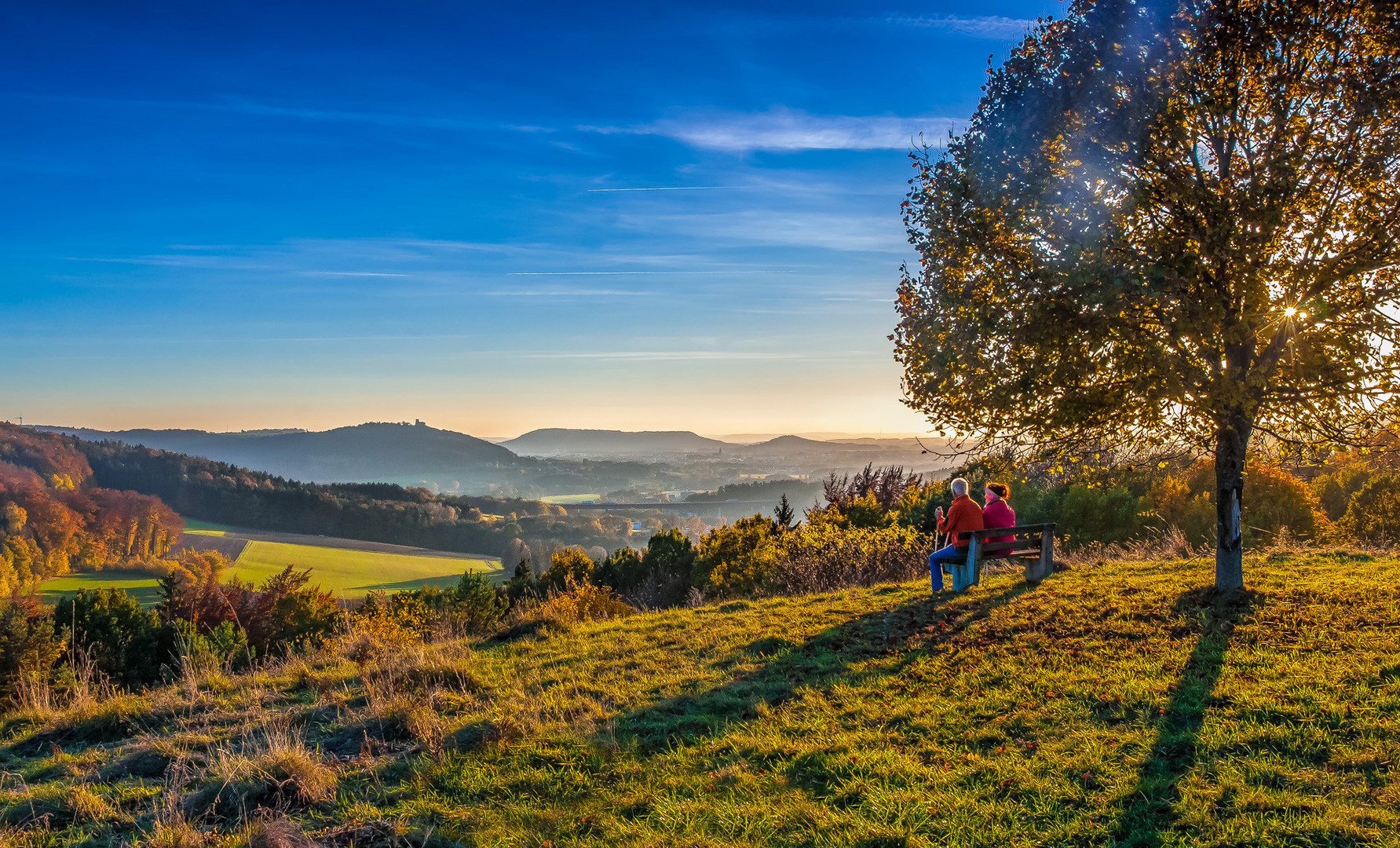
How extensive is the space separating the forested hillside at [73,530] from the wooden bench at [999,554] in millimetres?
102625

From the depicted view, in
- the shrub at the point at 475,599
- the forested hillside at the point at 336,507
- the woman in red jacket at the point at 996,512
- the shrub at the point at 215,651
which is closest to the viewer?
the shrub at the point at 215,651

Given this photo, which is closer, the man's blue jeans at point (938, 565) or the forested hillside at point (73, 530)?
the man's blue jeans at point (938, 565)

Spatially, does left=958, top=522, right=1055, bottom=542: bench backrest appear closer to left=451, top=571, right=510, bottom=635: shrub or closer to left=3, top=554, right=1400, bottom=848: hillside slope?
left=3, top=554, right=1400, bottom=848: hillside slope

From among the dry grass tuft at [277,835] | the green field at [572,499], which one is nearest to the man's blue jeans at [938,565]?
the dry grass tuft at [277,835]

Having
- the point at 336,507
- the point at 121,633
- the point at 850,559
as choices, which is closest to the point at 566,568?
the point at 121,633

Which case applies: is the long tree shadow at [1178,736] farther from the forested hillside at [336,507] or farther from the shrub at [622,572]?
the forested hillside at [336,507]

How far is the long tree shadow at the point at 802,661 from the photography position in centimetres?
664

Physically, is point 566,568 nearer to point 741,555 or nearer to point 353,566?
point 741,555

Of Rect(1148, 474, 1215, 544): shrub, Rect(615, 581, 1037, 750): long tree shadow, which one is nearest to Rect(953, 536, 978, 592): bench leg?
Rect(615, 581, 1037, 750): long tree shadow

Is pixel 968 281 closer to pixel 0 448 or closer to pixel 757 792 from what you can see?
pixel 757 792

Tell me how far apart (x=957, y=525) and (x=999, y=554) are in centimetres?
85

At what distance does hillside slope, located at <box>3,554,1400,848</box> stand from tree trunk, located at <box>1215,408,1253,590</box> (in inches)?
21.2

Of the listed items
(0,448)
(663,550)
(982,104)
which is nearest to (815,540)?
(982,104)

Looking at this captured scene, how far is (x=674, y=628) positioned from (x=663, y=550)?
2014cm
